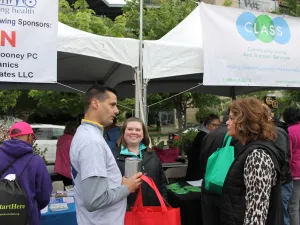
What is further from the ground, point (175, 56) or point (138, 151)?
point (175, 56)

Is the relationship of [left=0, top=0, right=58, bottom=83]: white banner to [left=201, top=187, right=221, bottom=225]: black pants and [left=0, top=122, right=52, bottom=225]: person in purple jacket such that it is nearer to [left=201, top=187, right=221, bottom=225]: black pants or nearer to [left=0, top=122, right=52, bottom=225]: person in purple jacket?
[left=0, top=122, right=52, bottom=225]: person in purple jacket

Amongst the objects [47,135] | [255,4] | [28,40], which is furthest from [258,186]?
[255,4]

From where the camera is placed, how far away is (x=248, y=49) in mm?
4395

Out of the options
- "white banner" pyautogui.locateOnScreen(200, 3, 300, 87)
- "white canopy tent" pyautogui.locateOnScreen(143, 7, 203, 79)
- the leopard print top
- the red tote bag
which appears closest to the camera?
the leopard print top

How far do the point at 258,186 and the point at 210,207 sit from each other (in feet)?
3.80

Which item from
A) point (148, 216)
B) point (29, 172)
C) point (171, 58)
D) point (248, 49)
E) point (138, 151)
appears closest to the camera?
point (148, 216)

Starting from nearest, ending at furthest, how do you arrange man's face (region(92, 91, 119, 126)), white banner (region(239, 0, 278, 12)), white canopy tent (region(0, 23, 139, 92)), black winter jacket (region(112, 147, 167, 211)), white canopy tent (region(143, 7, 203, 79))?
man's face (region(92, 91, 119, 126))
black winter jacket (region(112, 147, 167, 211))
white canopy tent (region(0, 23, 139, 92))
white canopy tent (region(143, 7, 203, 79))
white banner (region(239, 0, 278, 12))

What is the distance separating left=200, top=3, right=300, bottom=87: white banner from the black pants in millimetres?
1612

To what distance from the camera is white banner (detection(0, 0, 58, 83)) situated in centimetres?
320

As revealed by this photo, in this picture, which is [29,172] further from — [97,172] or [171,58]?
[171,58]

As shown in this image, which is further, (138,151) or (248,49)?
(248,49)

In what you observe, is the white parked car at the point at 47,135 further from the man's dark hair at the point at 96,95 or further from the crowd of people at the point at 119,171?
the man's dark hair at the point at 96,95

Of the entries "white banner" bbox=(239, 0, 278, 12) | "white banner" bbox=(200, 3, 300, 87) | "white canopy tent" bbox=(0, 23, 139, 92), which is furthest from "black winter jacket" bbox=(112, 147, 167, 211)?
"white banner" bbox=(239, 0, 278, 12)

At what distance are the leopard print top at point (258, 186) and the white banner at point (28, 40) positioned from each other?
231 cm
